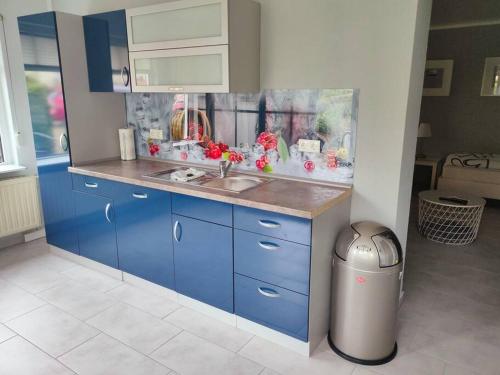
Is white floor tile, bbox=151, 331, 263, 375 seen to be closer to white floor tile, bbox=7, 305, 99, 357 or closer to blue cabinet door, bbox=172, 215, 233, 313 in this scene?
blue cabinet door, bbox=172, 215, 233, 313

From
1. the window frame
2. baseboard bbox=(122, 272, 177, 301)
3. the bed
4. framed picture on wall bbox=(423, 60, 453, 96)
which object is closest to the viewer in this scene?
baseboard bbox=(122, 272, 177, 301)

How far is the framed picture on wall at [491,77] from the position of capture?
524 centimetres

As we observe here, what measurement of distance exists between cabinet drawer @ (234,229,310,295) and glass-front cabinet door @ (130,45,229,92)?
3.10 feet

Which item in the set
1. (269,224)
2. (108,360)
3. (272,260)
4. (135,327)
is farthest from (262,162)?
(108,360)

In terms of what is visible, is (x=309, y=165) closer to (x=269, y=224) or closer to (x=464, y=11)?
(x=269, y=224)

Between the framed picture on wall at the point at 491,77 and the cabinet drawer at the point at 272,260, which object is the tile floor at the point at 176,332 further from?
the framed picture on wall at the point at 491,77

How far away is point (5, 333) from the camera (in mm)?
2396

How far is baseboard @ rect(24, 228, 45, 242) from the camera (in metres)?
3.84

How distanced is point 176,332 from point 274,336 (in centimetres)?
62

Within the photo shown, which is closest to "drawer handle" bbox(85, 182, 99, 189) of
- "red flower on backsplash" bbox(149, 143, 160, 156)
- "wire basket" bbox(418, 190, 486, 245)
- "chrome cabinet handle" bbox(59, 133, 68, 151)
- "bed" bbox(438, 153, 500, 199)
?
"chrome cabinet handle" bbox(59, 133, 68, 151)

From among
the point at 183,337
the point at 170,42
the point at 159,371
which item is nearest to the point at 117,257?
the point at 183,337

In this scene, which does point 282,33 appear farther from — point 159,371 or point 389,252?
point 159,371

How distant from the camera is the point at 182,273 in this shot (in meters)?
2.60

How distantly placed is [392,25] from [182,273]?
1989mm
